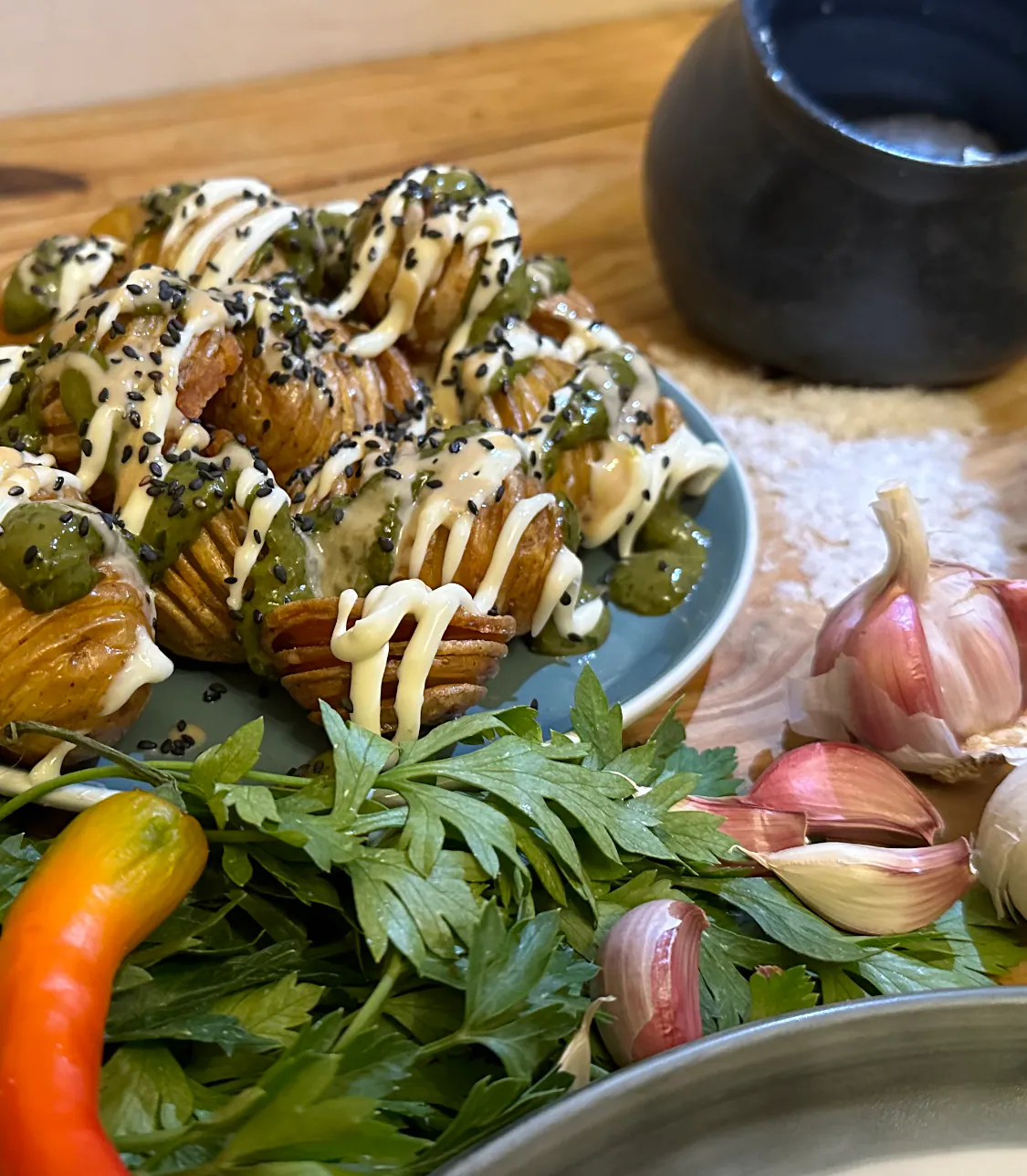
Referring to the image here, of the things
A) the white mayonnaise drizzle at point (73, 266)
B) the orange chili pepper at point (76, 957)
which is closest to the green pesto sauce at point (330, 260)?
the white mayonnaise drizzle at point (73, 266)

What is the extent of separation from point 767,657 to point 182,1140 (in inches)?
29.9

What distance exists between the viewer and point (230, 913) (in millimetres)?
731

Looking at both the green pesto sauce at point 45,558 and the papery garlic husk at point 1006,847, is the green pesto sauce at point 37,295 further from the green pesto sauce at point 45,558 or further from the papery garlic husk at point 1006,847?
the papery garlic husk at point 1006,847

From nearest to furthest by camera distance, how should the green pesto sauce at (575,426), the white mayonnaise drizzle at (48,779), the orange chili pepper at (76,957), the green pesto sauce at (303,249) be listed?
the orange chili pepper at (76,957) → the white mayonnaise drizzle at (48,779) → the green pesto sauce at (575,426) → the green pesto sauce at (303,249)

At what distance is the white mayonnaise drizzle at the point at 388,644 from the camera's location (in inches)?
34.9

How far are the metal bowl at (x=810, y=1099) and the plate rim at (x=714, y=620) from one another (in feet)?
1.13

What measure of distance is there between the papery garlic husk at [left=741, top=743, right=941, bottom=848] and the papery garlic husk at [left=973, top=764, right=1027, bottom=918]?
4cm

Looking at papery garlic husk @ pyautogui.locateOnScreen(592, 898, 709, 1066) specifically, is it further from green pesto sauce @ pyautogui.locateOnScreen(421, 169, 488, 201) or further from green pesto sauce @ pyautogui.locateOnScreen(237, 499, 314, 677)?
green pesto sauce @ pyautogui.locateOnScreen(421, 169, 488, 201)

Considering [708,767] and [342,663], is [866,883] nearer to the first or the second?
[708,767]

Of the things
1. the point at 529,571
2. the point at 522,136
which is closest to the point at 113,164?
the point at 522,136

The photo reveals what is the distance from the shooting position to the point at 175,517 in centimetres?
95

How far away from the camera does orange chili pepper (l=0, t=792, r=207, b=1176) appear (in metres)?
0.51

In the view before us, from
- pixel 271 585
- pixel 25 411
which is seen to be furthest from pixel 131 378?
pixel 271 585

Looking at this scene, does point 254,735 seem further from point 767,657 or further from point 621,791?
point 767,657
